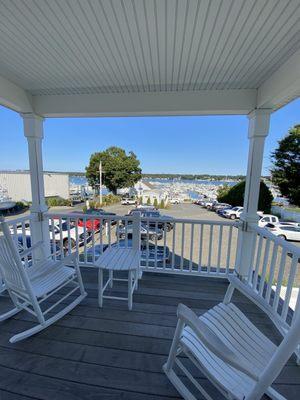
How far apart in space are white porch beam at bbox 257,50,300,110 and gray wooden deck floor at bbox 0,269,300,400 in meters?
2.22

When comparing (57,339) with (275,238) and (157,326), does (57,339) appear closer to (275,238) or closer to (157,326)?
(157,326)

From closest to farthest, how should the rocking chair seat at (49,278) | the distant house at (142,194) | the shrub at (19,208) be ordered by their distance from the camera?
the rocking chair seat at (49,278), the shrub at (19,208), the distant house at (142,194)

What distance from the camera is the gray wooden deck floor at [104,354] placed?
1.27 m

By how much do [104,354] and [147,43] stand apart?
98.6 inches

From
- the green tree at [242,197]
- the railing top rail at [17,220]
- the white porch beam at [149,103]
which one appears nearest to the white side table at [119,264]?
the railing top rail at [17,220]

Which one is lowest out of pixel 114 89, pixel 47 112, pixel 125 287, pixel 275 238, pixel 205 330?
pixel 125 287

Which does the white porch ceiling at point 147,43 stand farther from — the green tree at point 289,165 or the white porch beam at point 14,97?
the green tree at point 289,165

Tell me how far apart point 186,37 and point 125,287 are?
262 cm

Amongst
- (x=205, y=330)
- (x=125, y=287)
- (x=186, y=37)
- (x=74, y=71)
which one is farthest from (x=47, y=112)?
(x=205, y=330)

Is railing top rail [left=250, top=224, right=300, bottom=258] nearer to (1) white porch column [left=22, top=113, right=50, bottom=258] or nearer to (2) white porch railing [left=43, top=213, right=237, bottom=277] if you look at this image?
(2) white porch railing [left=43, top=213, right=237, bottom=277]

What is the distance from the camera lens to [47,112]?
275 cm

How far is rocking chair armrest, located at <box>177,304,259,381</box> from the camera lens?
89cm

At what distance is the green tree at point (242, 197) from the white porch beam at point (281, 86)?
7025mm

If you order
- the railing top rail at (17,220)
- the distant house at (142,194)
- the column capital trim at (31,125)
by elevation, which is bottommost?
the distant house at (142,194)
